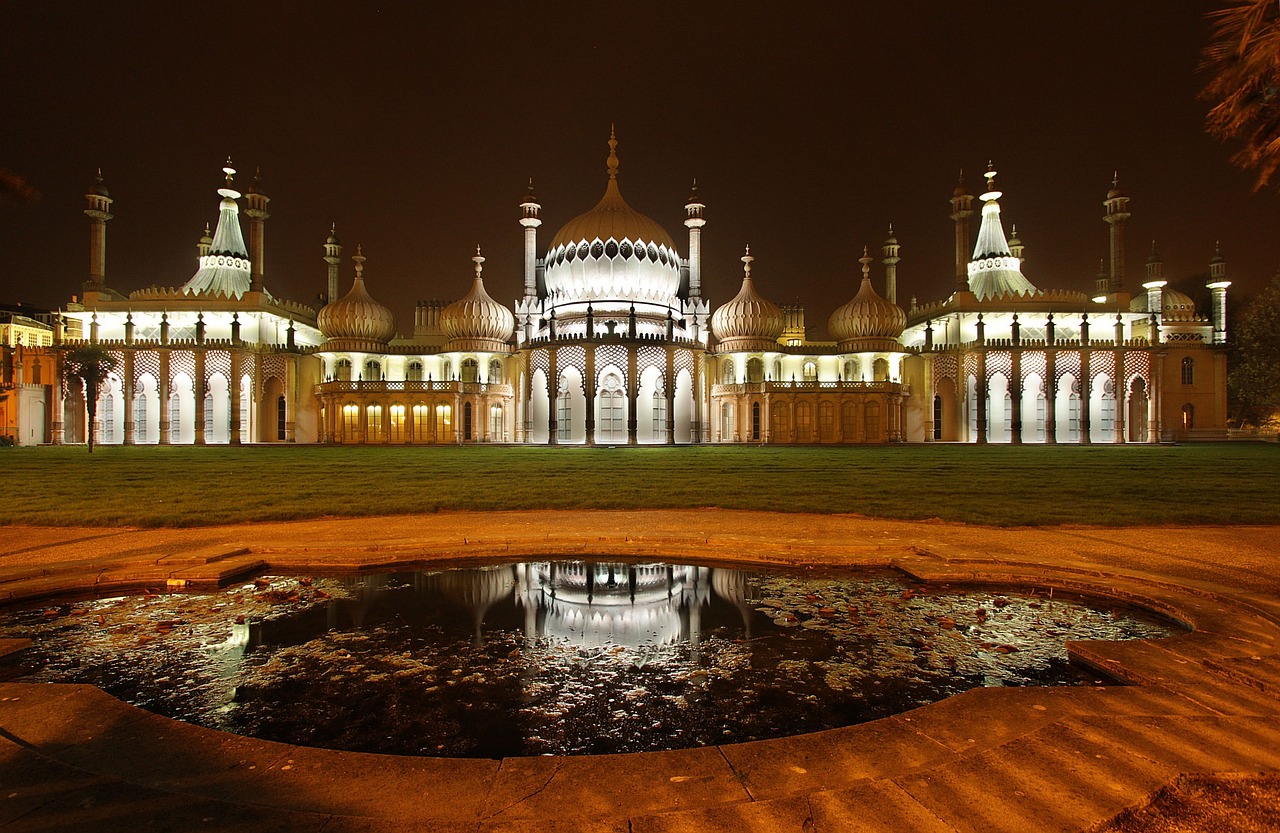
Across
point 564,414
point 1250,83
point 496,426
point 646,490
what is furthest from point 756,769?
point 496,426

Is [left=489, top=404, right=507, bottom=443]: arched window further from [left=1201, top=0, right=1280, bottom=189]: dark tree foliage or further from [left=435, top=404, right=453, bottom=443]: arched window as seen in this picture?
[left=1201, top=0, right=1280, bottom=189]: dark tree foliage

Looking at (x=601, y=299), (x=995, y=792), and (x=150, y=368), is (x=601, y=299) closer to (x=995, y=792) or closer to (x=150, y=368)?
(x=150, y=368)

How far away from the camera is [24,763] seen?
3.15 m

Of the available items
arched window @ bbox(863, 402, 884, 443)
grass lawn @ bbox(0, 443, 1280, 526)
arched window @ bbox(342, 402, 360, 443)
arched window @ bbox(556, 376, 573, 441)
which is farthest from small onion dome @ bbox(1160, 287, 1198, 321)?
arched window @ bbox(342, 402, 360, 443)

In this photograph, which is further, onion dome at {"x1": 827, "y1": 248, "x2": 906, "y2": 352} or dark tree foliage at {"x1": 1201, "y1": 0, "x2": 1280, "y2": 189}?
onion dome at {"x1": 827, "y1": 248, "x2": 906, "y2": 352}

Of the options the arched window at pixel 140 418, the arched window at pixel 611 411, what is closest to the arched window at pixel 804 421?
the arched window at pixel 611 411

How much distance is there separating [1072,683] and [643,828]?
11.1 feet

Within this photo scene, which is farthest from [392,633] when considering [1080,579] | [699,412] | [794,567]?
[699,412]

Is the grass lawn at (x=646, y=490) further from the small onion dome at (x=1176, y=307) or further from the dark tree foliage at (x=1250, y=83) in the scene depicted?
the small onion dome at (x=1176, y=307)

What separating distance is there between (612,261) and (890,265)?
2765 centimetres

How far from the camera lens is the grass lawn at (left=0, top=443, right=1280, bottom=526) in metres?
12.0

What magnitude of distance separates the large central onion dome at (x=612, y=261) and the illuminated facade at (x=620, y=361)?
135 mm

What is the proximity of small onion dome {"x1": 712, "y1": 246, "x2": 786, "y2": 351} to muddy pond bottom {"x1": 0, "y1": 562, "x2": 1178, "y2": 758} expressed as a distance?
137 ft

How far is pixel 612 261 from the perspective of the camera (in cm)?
4878
